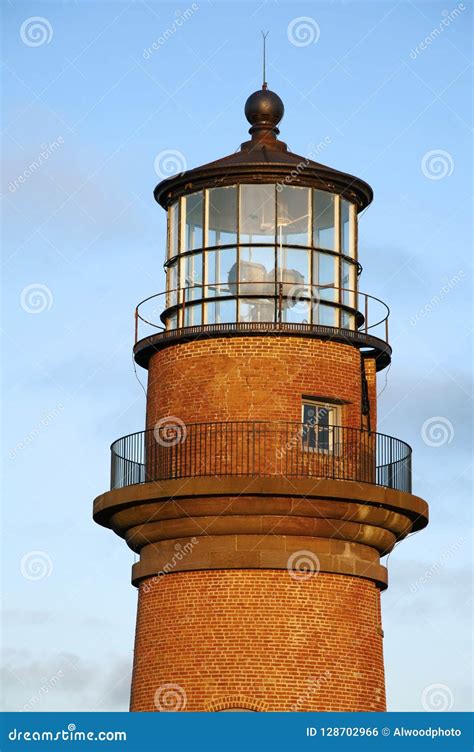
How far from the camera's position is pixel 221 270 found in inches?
1790

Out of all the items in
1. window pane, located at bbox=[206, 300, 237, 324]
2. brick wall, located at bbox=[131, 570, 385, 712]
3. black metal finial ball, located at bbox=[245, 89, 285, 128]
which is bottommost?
brick wall, located at bbox=[131, 570, 385, 712]

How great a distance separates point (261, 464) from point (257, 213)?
5.13m

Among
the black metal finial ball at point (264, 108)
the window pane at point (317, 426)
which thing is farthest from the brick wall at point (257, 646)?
the black metal finial ball at point (264, 108)

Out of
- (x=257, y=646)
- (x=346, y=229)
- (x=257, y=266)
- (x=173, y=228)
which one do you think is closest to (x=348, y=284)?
(x=346, y=229)

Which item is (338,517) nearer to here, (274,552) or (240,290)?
(274,552)

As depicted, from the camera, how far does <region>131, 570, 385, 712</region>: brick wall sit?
142ft

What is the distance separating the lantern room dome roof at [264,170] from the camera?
1797 inches

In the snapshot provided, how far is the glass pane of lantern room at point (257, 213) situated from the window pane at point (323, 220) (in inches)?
35.1

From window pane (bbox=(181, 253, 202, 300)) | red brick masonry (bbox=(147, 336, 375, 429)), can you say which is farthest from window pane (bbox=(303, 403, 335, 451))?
window pane (bbox=(181, 253, 202, 300))

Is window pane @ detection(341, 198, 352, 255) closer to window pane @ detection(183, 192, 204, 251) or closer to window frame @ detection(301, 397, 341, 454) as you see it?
Answer: window pane @ detection(183, 192, 204, 251)

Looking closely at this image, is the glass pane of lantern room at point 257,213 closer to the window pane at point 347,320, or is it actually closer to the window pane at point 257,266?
the window pane at point 257,266

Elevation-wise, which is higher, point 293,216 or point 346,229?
point 346,229

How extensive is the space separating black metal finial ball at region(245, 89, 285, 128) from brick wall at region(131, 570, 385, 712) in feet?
31.6

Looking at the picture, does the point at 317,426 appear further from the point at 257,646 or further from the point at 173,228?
the point at 173,228
